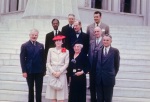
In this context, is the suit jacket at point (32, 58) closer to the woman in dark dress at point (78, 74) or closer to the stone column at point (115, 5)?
the woman in dark dress at point (78, 74)

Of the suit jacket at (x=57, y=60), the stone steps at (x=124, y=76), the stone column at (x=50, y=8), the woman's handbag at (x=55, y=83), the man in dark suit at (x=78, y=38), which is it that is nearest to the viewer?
the woman's handbag at (x=55, y=83)

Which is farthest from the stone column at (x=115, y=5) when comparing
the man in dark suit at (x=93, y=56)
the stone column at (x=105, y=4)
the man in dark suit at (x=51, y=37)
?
the man in dark suit at (x=93, y=56)

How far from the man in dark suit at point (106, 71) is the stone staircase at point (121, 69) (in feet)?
3.96

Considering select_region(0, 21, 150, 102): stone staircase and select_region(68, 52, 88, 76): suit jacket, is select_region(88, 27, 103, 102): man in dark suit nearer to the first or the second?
select_region(68, 52, 88, 76): suit jacket

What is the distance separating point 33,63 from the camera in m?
7.04

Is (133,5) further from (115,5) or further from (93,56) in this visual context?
(93,56)

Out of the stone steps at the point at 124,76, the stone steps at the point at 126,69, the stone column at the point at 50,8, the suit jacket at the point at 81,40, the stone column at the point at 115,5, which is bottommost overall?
the stone steps at the point at 124,76

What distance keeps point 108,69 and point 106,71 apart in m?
0.06

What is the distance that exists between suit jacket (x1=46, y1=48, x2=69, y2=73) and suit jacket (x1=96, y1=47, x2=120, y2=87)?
69cm

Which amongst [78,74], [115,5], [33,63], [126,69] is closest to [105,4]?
[115,5]

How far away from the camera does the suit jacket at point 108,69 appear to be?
253 inches

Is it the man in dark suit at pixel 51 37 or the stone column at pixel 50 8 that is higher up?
the stone column at pixel 50 8

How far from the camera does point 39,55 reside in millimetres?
7129

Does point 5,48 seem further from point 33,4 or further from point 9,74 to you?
point 33,4
